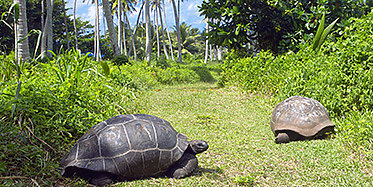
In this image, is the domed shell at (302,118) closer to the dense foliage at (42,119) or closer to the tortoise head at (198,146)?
the tortoise head at (198,146)

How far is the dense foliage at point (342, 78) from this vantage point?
15.4ft

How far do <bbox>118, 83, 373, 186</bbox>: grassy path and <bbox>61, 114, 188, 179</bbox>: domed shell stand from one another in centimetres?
→ 20

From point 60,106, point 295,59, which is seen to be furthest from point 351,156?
point 60,106

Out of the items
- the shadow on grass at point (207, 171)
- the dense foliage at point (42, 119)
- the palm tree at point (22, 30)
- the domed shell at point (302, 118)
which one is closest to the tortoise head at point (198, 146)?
the shadow on grass at point (207, 171)

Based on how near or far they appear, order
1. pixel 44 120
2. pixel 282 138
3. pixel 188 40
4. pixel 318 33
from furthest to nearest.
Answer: pixel 188 40, pixel 318 33, pixel 282 138, pixel 44 120

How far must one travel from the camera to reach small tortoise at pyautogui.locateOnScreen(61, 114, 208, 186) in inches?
118

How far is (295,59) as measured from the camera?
284 inches

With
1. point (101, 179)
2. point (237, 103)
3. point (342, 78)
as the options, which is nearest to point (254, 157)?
point (101, 179)

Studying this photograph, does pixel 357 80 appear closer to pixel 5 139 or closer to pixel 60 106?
pixel 60 106

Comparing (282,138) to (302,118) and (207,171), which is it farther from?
(207,171)

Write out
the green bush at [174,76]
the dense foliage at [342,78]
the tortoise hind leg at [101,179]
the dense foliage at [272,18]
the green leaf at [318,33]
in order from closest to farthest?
the tortoise hind leg at [101,179] < the dense foliage at [342,78] < the green leaf at [318,33] < the dense foliage at [272,18] < the green bush at [174,76]

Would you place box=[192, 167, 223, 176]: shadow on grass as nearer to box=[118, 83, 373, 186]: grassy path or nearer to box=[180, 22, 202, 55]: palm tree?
box=[118, 83, 373, 186]: grassy path

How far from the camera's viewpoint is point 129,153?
10.1 ft

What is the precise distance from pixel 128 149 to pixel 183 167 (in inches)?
28.2
